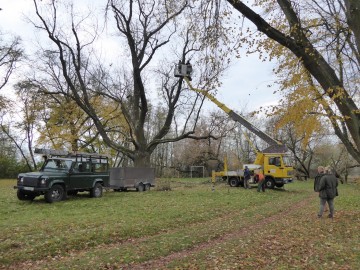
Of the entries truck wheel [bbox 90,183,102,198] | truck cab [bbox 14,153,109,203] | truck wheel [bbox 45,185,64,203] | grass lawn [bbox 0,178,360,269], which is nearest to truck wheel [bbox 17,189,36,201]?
truck cab [bbox 14,153,109,203]

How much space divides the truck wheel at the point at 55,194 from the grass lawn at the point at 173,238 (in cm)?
125

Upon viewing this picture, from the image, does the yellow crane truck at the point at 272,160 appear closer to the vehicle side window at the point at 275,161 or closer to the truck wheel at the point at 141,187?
the vehicle side window at the point at 275,161

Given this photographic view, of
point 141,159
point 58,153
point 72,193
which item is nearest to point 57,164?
point 58,153

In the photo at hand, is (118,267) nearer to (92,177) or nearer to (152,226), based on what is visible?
(152,226)

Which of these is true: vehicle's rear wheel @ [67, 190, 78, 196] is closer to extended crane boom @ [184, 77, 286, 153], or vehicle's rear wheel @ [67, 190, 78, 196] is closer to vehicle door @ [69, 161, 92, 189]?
vehicle door @ [69, 161, 92, 189]

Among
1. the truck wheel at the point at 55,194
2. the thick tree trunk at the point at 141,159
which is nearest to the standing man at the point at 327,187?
the truck wheel at the point at 55,194

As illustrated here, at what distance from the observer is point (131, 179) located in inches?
942

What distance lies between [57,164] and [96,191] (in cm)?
278

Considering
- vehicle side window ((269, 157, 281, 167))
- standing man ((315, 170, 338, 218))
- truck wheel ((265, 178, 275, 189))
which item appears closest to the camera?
standing man ((315, 170, 338, 218))

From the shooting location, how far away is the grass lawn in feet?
23.6

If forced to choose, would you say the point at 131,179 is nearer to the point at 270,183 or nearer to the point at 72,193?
→ the point at 72,193

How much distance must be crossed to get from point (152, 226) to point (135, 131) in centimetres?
1715

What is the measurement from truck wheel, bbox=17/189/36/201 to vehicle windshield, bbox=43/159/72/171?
1.59 meters

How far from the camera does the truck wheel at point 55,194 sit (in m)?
16.2
